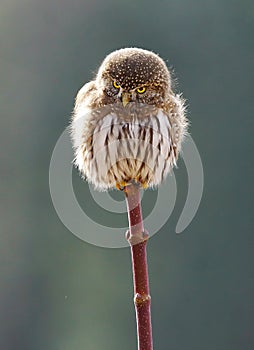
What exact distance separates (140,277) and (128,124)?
0.40 metres

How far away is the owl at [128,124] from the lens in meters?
1.61

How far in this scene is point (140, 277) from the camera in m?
1.37

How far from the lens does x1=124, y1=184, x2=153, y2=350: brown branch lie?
1346 mm

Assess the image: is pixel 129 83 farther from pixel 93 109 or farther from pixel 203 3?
pixel 203 3

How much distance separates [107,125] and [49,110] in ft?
22.0

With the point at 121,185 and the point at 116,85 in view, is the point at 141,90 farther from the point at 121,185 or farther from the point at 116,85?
the point at 121,185

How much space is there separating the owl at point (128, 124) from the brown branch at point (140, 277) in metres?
0.26

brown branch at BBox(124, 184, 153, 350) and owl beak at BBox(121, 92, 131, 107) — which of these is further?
owl beak at BBox(121, 92, 131, 107)

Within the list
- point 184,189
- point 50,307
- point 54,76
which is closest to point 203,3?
point 54,76

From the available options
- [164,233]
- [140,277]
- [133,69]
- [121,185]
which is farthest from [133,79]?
[164,233]

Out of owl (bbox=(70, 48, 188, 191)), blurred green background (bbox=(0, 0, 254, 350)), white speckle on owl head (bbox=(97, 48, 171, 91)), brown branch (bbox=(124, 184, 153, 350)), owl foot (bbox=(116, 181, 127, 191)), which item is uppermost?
blurred green background (bbox=(0, 0, 254, 350))

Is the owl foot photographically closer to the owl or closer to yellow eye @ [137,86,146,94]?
the owl

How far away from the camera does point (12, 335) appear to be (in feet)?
26.8

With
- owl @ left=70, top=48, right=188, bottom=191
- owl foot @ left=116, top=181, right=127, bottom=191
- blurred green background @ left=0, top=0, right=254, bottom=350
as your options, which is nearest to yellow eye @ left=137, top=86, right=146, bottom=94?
owl @ left=70, top=48, right=188, bottom=191
